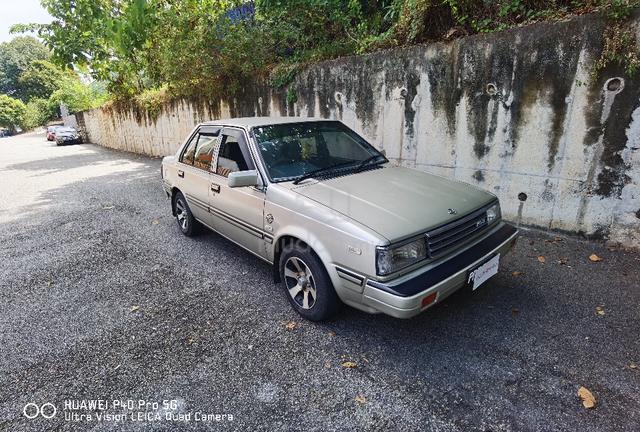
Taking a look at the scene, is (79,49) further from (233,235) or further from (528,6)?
(528,6)

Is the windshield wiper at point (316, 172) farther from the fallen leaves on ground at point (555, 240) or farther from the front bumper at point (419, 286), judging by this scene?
the fallen leaves on ground at point (555, 240)

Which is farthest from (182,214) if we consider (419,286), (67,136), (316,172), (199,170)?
(67,136)

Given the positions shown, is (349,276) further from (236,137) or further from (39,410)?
(39,410)

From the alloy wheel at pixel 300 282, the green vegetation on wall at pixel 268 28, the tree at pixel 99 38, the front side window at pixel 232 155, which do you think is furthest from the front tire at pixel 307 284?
the tree at pixel 99 38

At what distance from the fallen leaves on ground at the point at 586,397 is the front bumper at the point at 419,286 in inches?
35.9

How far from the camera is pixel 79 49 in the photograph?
12.9 m

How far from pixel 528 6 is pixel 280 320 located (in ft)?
16.5

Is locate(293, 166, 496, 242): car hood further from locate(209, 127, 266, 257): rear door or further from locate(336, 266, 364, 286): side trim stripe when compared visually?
locate(209, 127, 266, 257): rear door

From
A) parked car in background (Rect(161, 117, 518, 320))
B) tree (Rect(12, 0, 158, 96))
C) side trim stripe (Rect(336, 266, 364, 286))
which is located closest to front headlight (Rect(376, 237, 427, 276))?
parked car in background (Rect(161, 117, 518, 320))

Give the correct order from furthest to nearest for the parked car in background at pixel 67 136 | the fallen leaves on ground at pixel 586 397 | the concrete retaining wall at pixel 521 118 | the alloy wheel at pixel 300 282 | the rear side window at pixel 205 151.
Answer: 1. the parked car in background at pixel 67 136
2. the rear side window at pixel 205 151
3. the concrete retaining wall at pixel 521 118
4. the alloy wheel at pixel 300 282
5. the fallen leaves on ground at pixel 586 397

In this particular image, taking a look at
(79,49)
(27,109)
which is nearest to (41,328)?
(79,49)

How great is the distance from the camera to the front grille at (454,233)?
248 centimetres

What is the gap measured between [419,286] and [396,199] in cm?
75

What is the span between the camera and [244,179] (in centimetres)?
306
